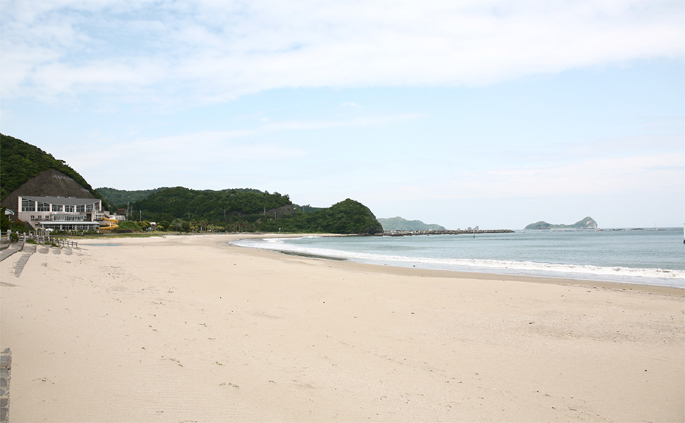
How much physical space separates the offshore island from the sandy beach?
0.09 feet

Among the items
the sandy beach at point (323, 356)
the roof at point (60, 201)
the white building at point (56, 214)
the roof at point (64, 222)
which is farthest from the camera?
the roof at point (60, 201)

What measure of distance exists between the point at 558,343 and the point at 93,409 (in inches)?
312

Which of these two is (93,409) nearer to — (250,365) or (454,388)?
(250,365)

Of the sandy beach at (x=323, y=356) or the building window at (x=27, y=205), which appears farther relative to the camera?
the building window at (x=27, y=205)

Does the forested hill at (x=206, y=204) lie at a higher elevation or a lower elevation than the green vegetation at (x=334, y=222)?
higher

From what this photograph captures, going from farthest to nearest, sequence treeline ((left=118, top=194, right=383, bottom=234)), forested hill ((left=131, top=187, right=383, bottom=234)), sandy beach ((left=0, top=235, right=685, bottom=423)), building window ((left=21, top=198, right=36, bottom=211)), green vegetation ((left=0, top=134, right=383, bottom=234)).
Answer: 1. forested hill ((left=131, top=187, right=383, bottom=234))
2. treeline ((left=118, top=194, right=383, bottom=234))
3. green vegetation ((left=0, top=134, right=383, bottom=234))
4. building window ((left=21, top=198, right=36, bottom=211))
5. sandy beach ((left=0, top=235, right=685, bottom=423))

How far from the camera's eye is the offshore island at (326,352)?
432 centimetres

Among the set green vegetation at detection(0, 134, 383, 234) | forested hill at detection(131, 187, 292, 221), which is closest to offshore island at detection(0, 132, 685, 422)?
green vegetation at detection(0, 134, 383, 234)

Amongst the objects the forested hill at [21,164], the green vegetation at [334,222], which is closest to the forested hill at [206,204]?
the green vegetation at [334,222]

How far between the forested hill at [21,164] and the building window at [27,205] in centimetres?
1202

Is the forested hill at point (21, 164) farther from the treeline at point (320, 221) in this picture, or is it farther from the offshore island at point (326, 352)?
the offshore island at point (326, 352)

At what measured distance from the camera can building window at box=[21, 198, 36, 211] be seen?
212ft

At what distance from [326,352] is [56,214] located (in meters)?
77.5

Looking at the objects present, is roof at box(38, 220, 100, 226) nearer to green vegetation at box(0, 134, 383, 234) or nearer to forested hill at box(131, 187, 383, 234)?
green vegetation at box(0, 134, 383, 234)
